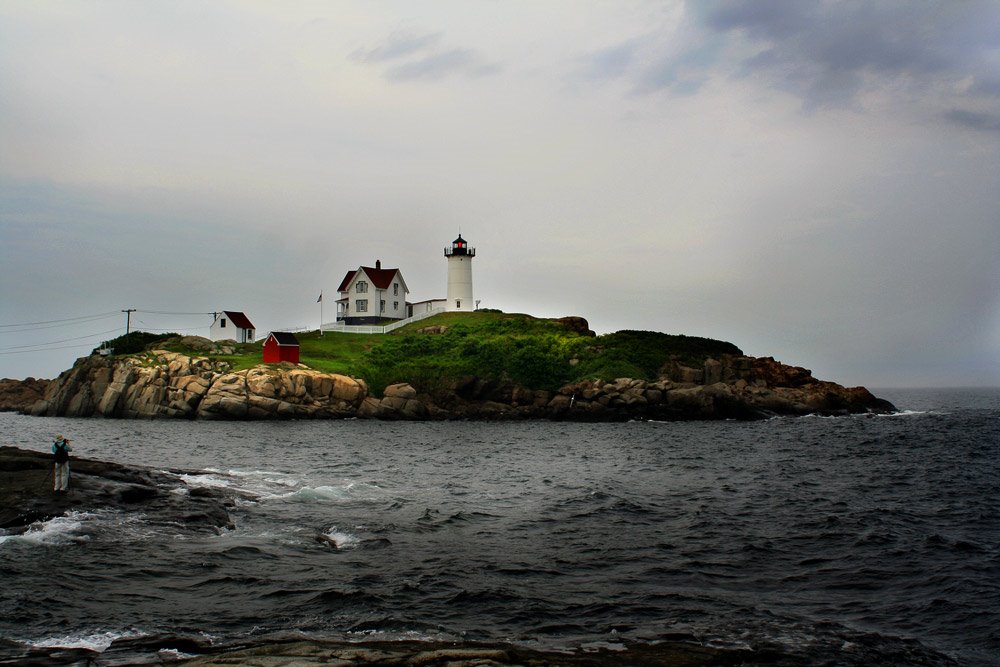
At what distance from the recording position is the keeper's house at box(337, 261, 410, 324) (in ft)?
387

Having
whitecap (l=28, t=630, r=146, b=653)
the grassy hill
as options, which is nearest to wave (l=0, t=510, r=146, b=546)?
whitecap (l=28, t=630, r=146, b=653)

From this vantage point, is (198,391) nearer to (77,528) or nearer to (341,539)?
(77,528)

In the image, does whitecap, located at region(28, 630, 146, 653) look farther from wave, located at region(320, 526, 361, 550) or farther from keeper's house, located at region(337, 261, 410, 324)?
keeper's house, located at region(337, 261, 410, 324)

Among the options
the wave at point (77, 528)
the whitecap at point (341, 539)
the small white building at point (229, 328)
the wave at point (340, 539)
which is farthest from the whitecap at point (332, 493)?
the small white building at point (229, 328)

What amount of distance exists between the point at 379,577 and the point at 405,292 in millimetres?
108252

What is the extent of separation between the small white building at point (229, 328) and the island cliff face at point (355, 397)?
62.3 ft

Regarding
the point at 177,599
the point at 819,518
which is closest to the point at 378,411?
the point at 819,518

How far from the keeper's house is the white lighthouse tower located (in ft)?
26.4

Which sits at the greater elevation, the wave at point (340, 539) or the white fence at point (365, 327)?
the white fence at point (365, 327)

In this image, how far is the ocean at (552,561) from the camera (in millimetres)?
14891

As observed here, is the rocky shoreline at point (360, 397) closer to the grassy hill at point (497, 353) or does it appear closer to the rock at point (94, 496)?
the grassy hill at point (497, 353)

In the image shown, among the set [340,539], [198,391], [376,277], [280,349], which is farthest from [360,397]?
[340,539]

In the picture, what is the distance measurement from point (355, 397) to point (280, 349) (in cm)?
1086

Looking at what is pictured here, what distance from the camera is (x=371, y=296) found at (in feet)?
387
